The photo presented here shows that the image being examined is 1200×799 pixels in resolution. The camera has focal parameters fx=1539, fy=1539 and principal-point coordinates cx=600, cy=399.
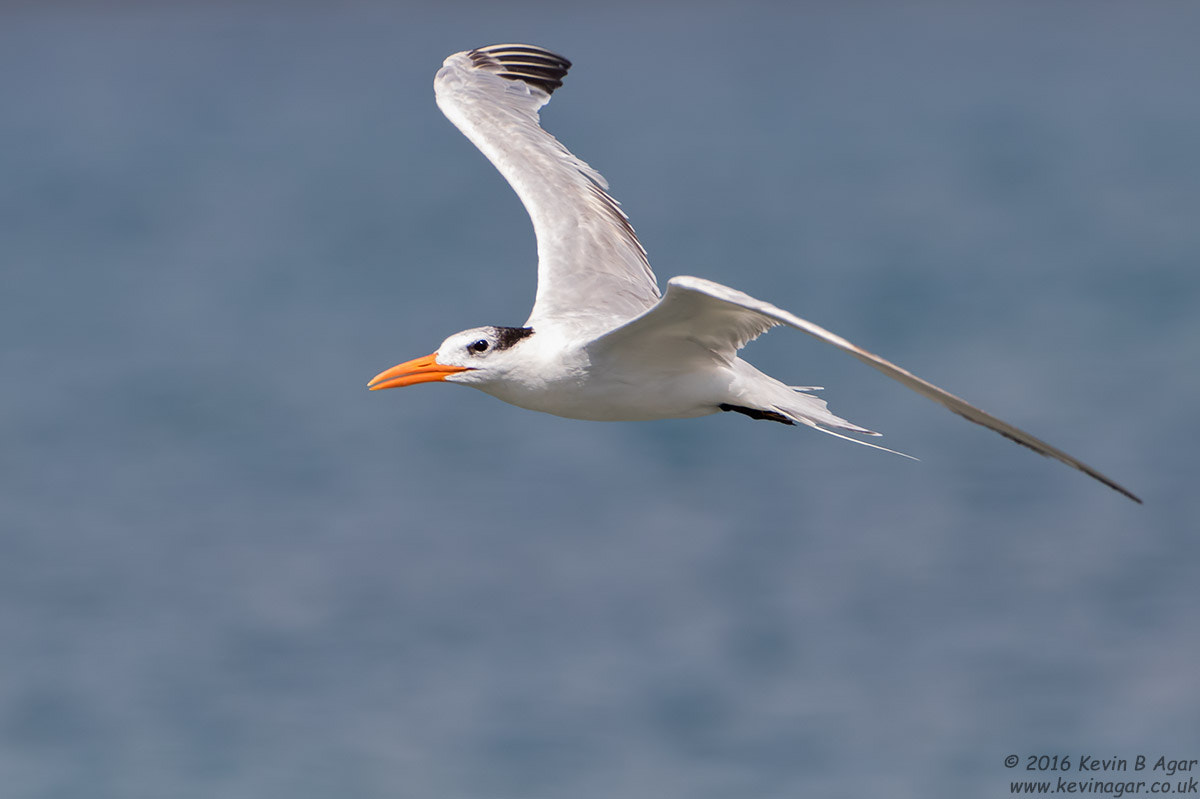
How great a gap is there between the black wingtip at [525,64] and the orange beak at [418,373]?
3.69 metres

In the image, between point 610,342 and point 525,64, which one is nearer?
point 610,342

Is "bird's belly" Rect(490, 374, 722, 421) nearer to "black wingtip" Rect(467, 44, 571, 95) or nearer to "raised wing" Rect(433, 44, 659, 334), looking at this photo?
"raised wing" Rect(433, 44, 659, 334)

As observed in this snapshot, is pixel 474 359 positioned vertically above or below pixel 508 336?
below

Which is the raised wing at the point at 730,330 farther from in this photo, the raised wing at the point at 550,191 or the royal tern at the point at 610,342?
the raised wing at the point at 550,191

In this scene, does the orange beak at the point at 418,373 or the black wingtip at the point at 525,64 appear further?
the black wingtip at the point at 525,64

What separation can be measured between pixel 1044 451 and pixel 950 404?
0.39 meters

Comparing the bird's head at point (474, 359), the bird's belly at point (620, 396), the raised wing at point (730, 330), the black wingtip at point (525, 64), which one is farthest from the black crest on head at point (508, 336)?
the black wingtip at point (525, 64)

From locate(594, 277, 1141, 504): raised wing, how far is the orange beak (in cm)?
93

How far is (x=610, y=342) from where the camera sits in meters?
7.33

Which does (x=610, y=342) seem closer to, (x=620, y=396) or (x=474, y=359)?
(x=620, y=396)

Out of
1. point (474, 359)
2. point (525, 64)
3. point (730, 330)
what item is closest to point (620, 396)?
point (730, 330)

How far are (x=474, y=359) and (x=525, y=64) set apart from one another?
3.95m

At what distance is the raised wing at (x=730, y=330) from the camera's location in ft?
18.7

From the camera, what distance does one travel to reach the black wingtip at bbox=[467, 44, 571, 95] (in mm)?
11016
